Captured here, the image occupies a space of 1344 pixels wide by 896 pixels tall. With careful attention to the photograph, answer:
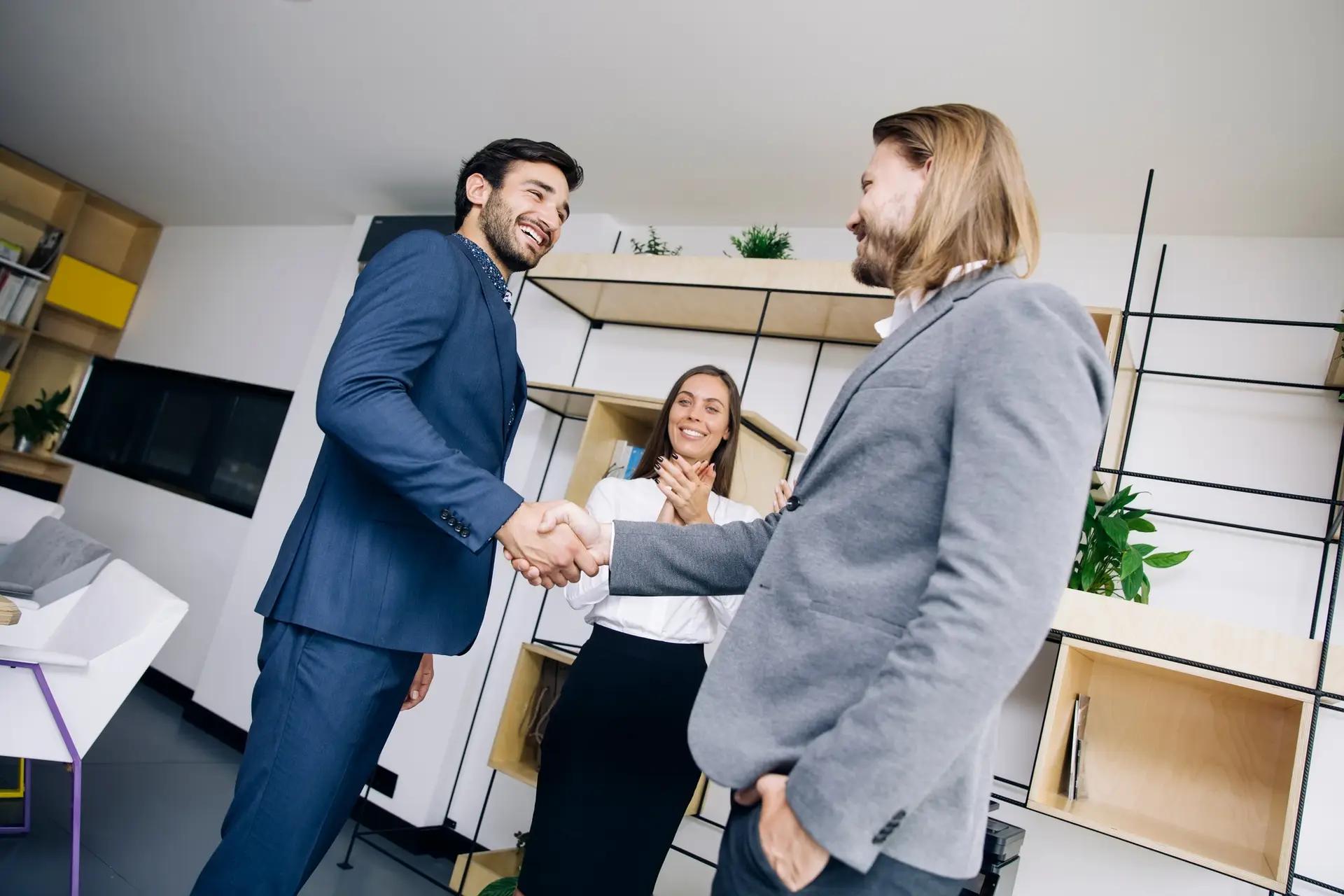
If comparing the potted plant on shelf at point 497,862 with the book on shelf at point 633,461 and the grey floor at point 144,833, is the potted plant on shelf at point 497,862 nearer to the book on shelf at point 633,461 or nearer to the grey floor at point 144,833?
the grey floor at point 144,833

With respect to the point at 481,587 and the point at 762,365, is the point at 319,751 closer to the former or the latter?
the point at 481,587

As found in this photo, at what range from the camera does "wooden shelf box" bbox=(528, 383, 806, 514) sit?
2871 mm

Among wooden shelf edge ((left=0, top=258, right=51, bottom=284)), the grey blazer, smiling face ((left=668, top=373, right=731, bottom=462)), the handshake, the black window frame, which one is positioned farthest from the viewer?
wooden shelf edge ((left=0, top=258, right=51, bottom=284))

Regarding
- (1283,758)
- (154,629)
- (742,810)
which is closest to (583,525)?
(742,810)

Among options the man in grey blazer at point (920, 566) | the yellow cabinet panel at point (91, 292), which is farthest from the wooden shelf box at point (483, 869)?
the yellow cabinet panel at point (91, 292)

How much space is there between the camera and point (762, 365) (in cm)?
347

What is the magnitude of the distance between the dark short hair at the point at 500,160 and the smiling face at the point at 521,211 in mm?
11

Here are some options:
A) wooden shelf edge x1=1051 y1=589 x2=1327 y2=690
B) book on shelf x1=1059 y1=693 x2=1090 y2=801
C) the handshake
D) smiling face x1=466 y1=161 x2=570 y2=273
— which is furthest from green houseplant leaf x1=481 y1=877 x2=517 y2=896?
smiling face x1=466 y1=161 x2=570 y2=273

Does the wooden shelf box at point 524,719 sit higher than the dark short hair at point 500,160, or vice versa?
the dark short hair at point 500,160

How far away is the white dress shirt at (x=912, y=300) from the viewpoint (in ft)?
3.26

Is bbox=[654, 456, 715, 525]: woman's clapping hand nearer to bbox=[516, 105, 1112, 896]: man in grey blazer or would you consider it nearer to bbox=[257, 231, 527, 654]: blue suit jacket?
bbox=[257, 231, 527, 654]: blue suit jacket

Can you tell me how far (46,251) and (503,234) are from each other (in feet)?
18.3

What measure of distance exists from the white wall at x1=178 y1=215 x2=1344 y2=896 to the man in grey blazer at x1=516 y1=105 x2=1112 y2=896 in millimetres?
1965

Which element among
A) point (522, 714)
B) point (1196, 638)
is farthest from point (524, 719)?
point (1196, 638)
